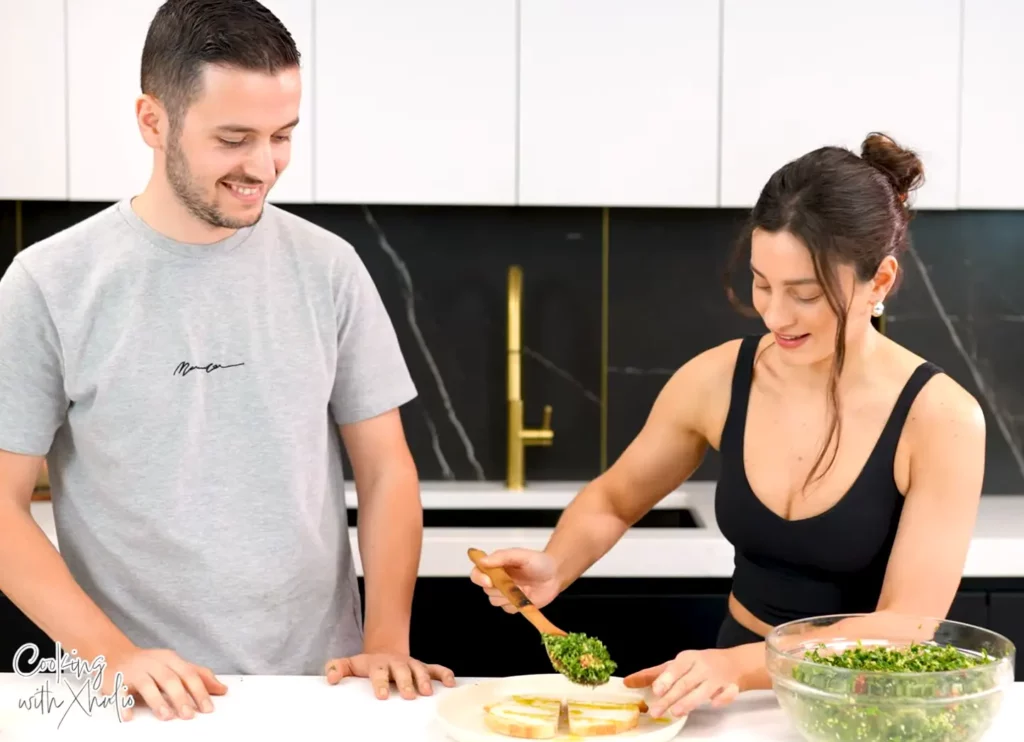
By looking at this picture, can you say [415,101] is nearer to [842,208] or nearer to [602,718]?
[842,208]

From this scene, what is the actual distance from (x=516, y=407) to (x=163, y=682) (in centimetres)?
174

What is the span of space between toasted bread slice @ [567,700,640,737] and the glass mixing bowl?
0.17 metres

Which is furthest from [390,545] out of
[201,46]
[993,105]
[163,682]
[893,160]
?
[993,105]

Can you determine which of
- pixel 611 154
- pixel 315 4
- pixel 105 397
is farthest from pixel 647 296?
pixel 105 397

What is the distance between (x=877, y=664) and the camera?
1353mm

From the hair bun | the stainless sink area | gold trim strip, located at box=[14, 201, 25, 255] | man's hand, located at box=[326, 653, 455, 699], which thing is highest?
the hair bun

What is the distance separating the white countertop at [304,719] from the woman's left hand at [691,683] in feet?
0.13

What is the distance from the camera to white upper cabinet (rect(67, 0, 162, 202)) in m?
2.84

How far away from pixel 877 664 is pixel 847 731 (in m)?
0.08

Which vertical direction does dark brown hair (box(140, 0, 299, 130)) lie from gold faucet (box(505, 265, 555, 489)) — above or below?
above

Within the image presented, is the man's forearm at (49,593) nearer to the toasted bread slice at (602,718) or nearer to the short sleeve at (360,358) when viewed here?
the short sleeve at (360,358)

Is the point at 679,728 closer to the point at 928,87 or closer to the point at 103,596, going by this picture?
the point at 103,596

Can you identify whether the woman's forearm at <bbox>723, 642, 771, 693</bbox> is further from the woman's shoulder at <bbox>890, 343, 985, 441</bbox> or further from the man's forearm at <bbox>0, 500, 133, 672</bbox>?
the man's forearm at <bbox>0, 500, 133, 672</bbox>

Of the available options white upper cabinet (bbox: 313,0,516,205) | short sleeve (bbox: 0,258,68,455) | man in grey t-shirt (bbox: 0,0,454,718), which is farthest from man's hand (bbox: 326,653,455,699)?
white upper cabinet (bbox: 313,0,516,205)
